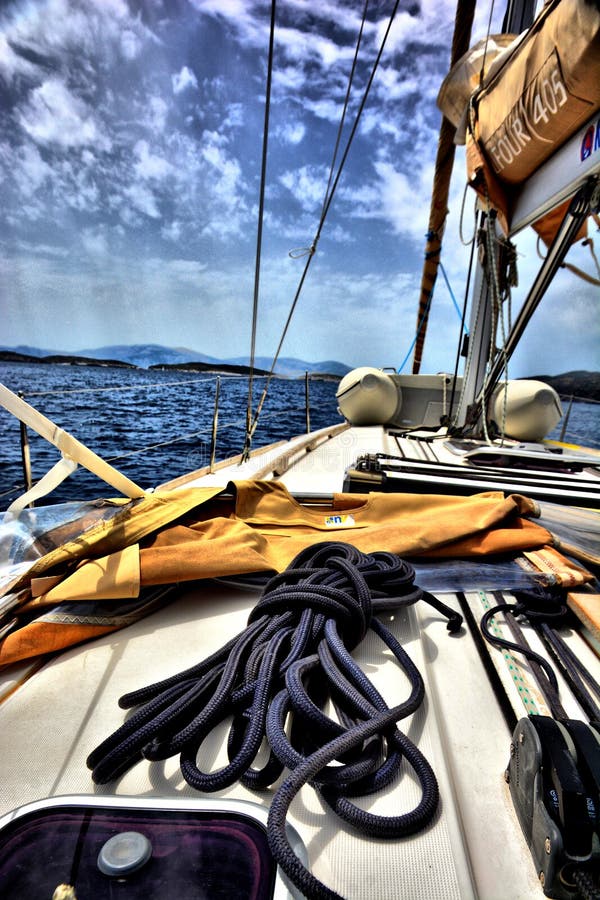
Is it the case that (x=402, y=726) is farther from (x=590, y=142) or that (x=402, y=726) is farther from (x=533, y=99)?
(x=533, y=99)

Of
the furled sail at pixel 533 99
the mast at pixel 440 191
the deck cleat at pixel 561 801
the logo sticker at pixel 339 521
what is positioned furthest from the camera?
the mast at pixel 440 191

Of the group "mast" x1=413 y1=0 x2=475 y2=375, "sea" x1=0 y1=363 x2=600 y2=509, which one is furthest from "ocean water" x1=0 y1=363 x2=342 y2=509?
"mast" x1=413 y1=0 x2=475 y2=375

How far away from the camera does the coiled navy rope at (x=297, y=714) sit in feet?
2.05

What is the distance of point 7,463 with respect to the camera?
25.1 ft

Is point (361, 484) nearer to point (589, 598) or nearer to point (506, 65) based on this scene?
point (589, 598)

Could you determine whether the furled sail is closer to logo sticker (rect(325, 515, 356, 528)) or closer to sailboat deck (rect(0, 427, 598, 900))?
logo sticker (rect(325, 515, 356, 528))

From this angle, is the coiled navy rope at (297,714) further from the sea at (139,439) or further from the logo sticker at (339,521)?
the sea at (139,439)

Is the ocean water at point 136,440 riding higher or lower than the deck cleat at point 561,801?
lower

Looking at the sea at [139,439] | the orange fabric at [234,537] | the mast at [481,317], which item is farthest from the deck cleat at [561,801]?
the mast at [481,317]

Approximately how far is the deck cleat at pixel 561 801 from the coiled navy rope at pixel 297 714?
0.43 ft

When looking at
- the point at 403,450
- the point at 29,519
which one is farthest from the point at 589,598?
the point at 403,450

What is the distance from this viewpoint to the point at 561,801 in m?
0.52

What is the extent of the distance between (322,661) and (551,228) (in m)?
3.73

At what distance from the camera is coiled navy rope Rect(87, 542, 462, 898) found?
626 mm
